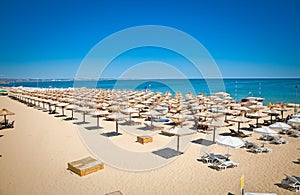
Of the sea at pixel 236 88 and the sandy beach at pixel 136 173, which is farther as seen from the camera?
the sea at pixel 236 88

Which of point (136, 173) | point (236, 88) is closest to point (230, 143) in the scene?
point (136, 173)

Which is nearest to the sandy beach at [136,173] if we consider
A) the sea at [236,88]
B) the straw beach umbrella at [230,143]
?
the straw beach umbrella at [230,143]

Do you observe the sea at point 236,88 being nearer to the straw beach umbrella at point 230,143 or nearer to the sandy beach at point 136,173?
the sandy beach at point 136,173

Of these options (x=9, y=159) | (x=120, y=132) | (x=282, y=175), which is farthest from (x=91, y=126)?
(x=282, y=175)

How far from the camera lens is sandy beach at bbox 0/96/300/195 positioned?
6086mm

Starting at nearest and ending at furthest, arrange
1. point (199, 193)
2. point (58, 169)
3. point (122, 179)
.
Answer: point (199, 193), point (122, 179), point (58, 169)

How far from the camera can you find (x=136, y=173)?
712cm

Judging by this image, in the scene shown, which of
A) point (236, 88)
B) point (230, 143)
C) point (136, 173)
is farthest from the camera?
point (236, 88)

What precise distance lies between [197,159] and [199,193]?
257 centimetres

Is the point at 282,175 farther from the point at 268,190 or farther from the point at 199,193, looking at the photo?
the point at 199,193

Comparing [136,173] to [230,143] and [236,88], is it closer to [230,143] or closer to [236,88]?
[230,143]

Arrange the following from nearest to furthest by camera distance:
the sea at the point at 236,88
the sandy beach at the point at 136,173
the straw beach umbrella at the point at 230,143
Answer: the sandy beach at the point at 136,173
the straw beach umbrella at the point at 230,143
the sea at the point at 236,88

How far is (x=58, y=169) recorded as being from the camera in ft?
24.3

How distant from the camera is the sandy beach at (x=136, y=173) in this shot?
20.0 feet
